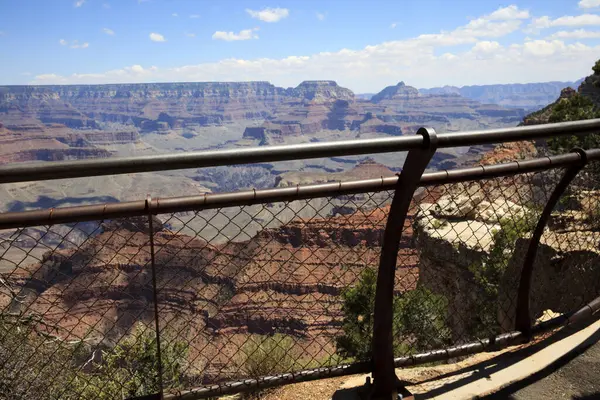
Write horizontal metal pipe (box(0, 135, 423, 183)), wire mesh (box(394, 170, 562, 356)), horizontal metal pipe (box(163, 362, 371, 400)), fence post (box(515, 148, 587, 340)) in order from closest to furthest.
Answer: horizontal metal pipe (box(0, 135, 423, 183))
horizontal metal pipe (box(163, 362, 371, 400))
fence post (box(515, 148, 587, 340))
wire mesh (box(394, 170, 562, 356))

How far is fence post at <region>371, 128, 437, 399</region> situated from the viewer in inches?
82.2

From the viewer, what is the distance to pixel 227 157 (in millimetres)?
1873

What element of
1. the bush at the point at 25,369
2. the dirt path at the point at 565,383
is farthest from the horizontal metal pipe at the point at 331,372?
the bush at the point at 25,369

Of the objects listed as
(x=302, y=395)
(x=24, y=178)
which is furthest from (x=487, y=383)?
(x=24, y=178)

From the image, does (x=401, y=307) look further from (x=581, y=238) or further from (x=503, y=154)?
(x=503, y=154)

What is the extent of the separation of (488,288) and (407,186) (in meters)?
10.8

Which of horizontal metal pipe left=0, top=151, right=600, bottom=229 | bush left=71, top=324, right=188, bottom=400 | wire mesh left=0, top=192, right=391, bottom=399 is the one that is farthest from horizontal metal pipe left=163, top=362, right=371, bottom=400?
bush left=71, top=324, right=188, bottom=400

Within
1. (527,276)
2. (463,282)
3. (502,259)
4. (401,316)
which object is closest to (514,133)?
(527,276)

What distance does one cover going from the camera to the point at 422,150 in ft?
6.75

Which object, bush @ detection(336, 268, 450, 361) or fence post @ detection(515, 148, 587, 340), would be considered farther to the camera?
bush @ detection(336, 268, 450, 361)

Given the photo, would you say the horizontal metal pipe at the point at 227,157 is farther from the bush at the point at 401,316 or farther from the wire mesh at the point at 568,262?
the bush at the point at 401,316

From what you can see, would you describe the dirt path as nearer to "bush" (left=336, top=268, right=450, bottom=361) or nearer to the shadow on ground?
the shadow on ground

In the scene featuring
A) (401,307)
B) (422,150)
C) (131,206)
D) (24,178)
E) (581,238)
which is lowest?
(401,307)

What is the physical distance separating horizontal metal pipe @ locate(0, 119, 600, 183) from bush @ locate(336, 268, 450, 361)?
8.62 meters
